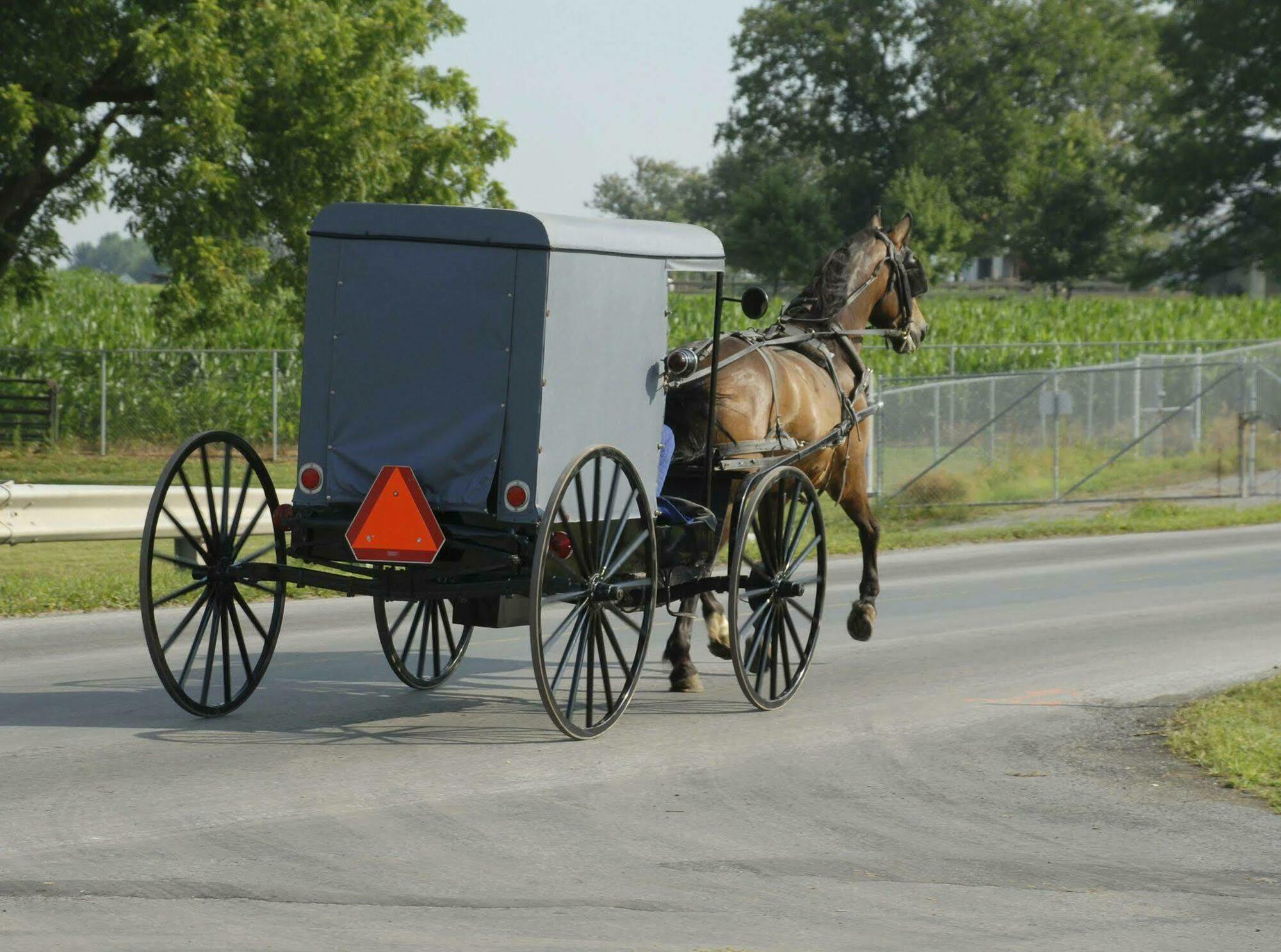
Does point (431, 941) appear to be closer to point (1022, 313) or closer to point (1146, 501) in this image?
point (1146, 501)

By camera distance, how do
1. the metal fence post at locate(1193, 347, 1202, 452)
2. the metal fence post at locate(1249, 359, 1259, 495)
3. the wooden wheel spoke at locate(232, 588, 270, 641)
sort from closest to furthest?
1. the wooden wheel spoke at locate(232, 588, 270, 641)
2. the metal fence post at locate(1249, 359, 1259, 495)
3. the metal fence post at locate(1193, 347, 1202, 452)

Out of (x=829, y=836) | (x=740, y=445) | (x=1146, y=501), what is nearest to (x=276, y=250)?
(x=1146, y=501)

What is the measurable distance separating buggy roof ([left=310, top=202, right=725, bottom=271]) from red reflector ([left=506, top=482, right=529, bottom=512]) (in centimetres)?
104

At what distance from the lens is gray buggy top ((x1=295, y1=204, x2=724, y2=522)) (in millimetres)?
7977

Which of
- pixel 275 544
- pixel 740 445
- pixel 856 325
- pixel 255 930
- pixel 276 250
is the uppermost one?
pixel 276 250

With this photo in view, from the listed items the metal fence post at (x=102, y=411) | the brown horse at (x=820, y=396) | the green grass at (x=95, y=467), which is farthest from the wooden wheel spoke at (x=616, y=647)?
the metal fence post at (x=102, y=411)

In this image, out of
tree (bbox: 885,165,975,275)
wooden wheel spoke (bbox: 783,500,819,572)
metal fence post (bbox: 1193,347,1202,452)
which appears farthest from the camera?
tree (bbox: 885,165,975,275)

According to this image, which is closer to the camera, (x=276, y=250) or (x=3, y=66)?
(x=3, y=66)

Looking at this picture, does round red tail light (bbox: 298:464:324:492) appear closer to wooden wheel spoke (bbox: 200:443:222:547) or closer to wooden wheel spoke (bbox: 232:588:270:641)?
wooden wheel spoke (bbox: 200:443:222:547)

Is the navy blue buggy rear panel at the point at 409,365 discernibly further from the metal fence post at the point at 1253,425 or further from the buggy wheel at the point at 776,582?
the metal fence post at the point at 1253,425

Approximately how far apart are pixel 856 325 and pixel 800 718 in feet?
11.6

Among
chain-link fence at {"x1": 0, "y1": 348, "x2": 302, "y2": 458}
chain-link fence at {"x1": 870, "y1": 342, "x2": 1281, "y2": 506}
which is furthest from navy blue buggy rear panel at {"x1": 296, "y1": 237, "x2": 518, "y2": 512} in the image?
chain-link fence at {"x1": 0, "y1": 348, "x2": 302, "y2": 458}

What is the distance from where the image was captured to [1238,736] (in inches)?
341

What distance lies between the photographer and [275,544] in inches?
350
